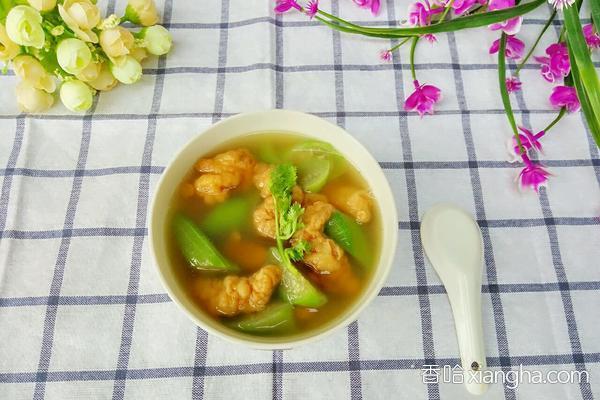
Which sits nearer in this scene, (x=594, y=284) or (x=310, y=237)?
(x=310, y=237)

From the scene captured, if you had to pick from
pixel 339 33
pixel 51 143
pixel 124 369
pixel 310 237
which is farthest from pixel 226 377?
pixel 339 33

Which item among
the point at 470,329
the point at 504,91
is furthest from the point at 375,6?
the point at 470,329

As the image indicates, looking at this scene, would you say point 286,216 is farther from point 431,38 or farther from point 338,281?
point 431,38

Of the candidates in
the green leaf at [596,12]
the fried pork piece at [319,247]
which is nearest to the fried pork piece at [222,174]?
the fried pork piece at [319,247]

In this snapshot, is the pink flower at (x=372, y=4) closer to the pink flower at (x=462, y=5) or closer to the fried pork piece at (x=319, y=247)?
the pink flower at (x=462, y=5)

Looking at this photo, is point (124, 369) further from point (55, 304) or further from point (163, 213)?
point (163, 213)

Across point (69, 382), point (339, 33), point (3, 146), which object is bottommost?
point (69, 382)
